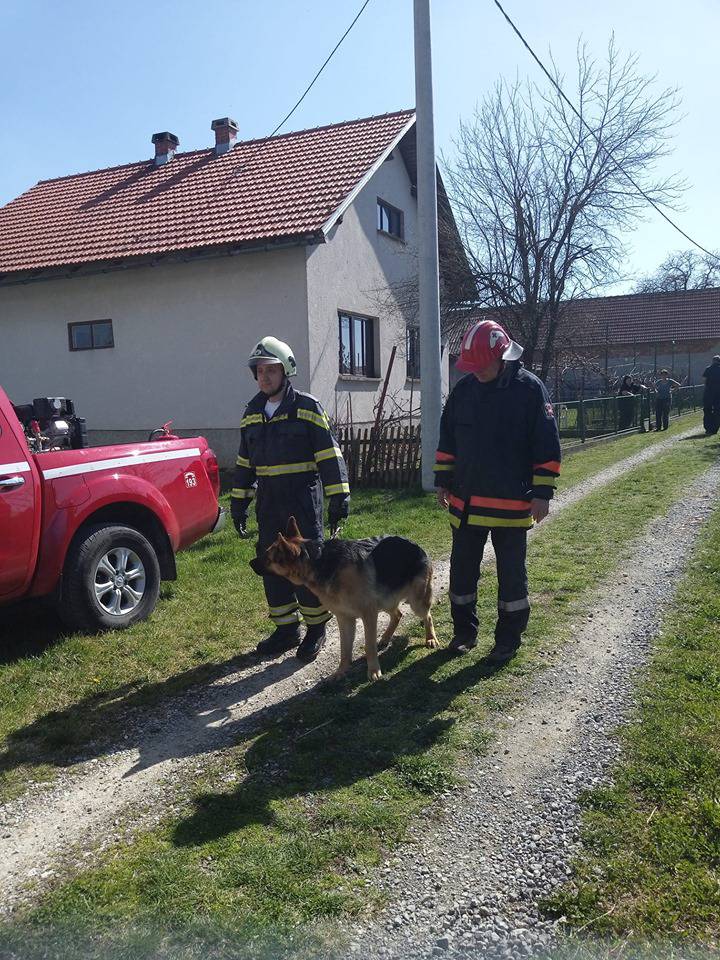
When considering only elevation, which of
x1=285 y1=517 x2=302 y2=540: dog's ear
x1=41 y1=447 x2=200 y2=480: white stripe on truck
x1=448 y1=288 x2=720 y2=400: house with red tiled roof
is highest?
x1=448 y1=288 x2=720 y2=400: house with red tiled roof

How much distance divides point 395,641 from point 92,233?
1340 cm

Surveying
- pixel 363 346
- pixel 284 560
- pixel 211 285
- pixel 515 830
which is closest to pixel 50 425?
pixel 284 560

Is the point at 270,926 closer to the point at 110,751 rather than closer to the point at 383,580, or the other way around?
the point at 110,751

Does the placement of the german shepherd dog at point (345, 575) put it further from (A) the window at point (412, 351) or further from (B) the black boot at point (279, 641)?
(A) the window at point (412, 351)

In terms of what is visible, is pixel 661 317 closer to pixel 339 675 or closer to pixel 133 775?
pixel 339 675

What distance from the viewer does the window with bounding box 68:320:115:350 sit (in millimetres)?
15078

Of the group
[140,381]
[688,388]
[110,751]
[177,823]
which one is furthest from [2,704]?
[688,388]

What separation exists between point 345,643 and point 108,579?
1.86 metres

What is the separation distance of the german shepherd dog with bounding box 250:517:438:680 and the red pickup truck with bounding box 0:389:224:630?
55.8 inches

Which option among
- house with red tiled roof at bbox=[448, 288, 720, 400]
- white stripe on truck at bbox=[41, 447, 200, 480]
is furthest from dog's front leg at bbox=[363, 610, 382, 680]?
house with red tiled roof at bbox=[448, 288, 720, 400]

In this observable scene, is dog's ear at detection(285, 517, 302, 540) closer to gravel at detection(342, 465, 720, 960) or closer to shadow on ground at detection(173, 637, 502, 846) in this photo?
shadow on ground at detection(173, 637, 502, 846)

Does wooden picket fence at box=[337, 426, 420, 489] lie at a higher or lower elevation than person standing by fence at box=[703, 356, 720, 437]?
lower

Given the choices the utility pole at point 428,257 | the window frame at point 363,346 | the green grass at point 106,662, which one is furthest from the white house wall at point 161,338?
the green grass at point 106,662

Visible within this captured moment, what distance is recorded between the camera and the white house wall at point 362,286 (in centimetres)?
1398
